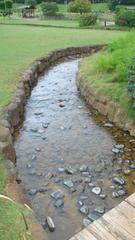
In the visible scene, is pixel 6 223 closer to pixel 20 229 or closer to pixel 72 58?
pixel 20 229

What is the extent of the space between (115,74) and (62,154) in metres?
3.28

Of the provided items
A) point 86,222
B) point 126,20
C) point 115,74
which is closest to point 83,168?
point 86,222

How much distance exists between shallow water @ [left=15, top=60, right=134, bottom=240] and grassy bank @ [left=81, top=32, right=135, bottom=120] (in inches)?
24.8

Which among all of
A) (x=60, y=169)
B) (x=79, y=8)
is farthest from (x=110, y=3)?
(x=60, y=169)

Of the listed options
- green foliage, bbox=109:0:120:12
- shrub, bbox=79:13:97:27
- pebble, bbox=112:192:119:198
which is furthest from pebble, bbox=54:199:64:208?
green foliage, bbox=109:0:120:12

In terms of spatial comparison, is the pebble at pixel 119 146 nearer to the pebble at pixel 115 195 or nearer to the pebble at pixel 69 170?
the pebble at pixel 69 170

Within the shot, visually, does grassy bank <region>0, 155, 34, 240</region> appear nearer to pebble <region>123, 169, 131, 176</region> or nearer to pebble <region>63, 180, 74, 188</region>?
pebble <region>63, 180, 74, 188</region>

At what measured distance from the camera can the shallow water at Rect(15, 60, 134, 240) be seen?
416cm

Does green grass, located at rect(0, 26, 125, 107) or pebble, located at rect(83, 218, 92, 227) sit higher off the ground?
green grass, located at rect(0, 26, 125, 107)

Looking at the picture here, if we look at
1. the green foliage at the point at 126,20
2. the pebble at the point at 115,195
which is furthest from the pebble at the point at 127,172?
the green foliage at the point at 126,20

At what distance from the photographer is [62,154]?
5.59 meters

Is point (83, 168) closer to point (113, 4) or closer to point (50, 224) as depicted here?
point (50, 224)

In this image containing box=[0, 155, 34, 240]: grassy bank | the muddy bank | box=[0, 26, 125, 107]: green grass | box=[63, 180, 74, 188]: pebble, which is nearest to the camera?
box=[0, 155, 34, 240]: grassy bank

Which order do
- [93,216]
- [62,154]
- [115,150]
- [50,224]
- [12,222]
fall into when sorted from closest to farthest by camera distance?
1. [12,222]
2. [50,224]
3. [93,216]
4. [62,154]
5. [115,150]
